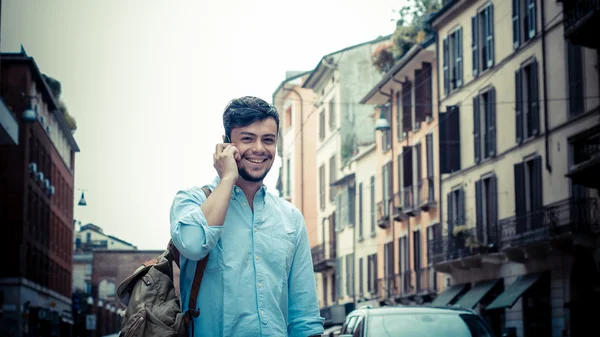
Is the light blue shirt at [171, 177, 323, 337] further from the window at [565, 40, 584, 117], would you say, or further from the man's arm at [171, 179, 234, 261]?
the window at [565, 40, 584, 117]

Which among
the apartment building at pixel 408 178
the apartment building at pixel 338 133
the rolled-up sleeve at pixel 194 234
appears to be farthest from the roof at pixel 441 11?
the rolled-up sleeve at pixel 194 234

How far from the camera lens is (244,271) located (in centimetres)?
386

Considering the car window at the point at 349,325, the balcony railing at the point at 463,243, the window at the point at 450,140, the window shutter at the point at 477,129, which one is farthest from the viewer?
the window at the point at 450,140

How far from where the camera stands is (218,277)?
12.6 feet

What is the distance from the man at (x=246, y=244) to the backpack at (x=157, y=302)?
0.12ft

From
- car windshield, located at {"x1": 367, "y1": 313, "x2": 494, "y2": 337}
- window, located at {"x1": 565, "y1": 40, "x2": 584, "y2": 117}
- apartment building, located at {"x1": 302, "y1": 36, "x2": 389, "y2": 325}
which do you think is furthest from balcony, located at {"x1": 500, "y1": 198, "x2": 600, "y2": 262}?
apartment building, located at {"x1": 302, "y1": 36, "x2": 389, "y2": 325}

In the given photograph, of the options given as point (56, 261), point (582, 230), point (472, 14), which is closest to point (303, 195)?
point (56, 261)

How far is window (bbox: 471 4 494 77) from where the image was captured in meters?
36.6

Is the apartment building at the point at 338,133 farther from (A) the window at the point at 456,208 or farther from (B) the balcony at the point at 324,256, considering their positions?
(A) the window at the point at 456,208

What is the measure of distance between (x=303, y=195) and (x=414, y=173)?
25.5 meters

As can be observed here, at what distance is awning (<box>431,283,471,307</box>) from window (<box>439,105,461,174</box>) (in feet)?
13.3

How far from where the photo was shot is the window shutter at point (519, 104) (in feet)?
110

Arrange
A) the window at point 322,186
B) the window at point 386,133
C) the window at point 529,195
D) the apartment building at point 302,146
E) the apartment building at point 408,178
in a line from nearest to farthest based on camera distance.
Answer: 1. the window at point 529,195
2. the apartment building at point 408,178
3. the window at point 386,133
4. the window at point 322,186
5. the apartment building at point 302,146

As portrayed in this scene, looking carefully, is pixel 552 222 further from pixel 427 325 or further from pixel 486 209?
pixel 427 325
